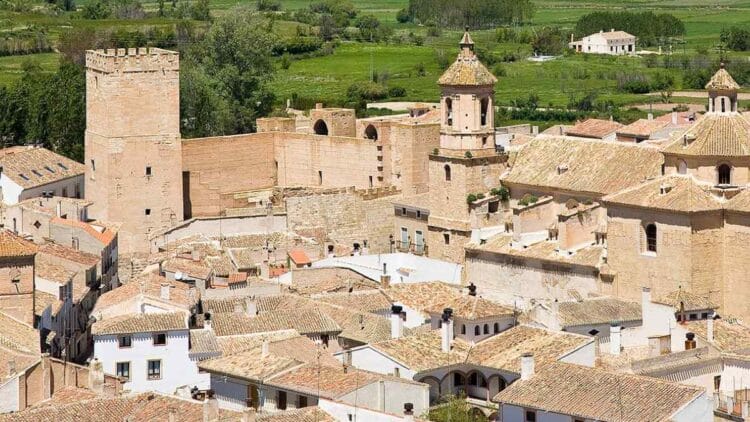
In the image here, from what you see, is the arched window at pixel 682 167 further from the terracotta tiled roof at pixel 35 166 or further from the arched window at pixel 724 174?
the terracotta tiled roof at pixel 35 166

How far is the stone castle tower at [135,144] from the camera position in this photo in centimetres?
5509

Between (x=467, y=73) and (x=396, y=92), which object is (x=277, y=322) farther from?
(x=396, y=92)

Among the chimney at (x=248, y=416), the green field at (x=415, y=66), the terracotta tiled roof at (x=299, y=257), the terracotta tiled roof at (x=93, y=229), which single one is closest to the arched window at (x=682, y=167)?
the terracotta tiled roof at (x=299, y=257)

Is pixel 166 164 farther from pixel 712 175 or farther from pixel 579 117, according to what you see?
pixel 579 117

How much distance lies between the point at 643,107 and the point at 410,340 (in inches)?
1787

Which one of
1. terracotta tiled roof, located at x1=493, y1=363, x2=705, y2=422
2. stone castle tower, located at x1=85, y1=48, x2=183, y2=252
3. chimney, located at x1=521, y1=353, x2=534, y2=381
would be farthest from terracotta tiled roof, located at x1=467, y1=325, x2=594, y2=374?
stone castle tower, located at x1=85, y1=48, x2=183, y2=252

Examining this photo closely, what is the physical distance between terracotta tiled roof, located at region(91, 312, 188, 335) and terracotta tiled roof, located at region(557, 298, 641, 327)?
660 centimetres

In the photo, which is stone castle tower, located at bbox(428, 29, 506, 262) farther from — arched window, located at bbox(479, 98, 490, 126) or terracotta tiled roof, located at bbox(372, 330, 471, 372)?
terracotta tiled roof, located at bbox(372, 330, 471, 372)

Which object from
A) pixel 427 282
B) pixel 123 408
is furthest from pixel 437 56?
pixel 123 408

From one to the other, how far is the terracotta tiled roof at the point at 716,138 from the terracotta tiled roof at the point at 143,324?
10.8m

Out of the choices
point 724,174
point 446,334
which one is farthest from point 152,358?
point 724,174

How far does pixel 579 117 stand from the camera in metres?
82.9

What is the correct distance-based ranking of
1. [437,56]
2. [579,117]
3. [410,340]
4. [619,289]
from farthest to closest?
[437,56] < [579,117] < [619,289] < [410,340]

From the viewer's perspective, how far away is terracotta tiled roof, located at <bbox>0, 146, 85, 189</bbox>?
→ 2195 inches
